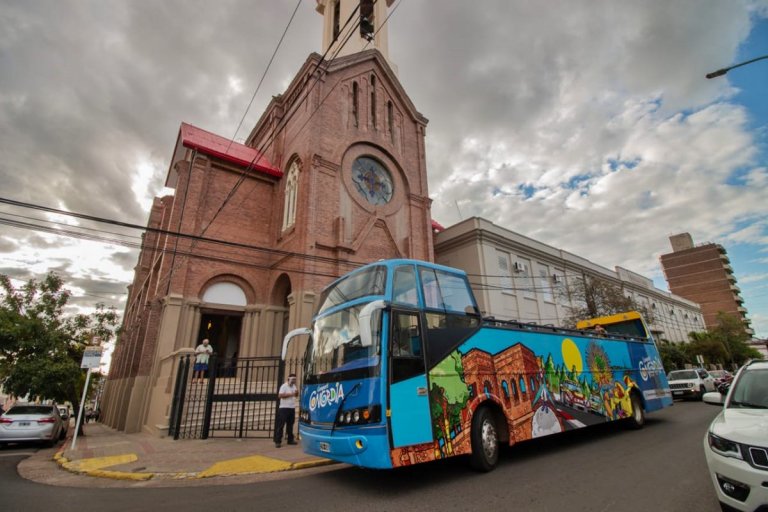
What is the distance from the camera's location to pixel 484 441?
6.20 m

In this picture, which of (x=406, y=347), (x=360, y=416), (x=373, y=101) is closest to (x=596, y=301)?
(x=373, y=101)

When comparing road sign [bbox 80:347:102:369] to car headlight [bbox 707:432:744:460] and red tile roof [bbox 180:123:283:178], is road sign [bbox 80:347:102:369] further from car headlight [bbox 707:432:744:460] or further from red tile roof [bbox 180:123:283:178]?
car headlight [bbox 707:432:744:460]

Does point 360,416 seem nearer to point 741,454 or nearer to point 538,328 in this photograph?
point 741,454

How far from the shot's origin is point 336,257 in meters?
17.1

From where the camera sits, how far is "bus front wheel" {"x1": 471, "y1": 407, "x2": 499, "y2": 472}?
596 centimetres

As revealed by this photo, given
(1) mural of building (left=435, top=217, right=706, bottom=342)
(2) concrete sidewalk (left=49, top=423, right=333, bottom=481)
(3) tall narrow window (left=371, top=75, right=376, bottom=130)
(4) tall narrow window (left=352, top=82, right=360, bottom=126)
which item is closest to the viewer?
(2) concrete sidewalk (left=49, top=423, right=333, bottom=481)

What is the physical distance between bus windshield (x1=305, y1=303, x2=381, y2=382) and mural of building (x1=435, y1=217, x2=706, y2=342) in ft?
56.6

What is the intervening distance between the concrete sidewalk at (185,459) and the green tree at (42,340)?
212 inches

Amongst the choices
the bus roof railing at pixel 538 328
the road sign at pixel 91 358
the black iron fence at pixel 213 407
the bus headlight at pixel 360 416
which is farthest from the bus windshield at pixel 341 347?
the road sign at pixel 91 358

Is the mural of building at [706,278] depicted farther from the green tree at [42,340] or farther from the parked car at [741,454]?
the green tree at [42,340]

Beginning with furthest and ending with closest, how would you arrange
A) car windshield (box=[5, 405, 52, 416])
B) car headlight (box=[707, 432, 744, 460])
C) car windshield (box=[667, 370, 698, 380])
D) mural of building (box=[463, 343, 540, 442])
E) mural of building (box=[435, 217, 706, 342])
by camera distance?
mural of building (box=[435, 217, 706, 342]) < car windshield (box=[667, 370, 698, 380]) < car windshield (box=[5, 405, 52, 416]) < mural of building (box=[463, 343, 540, 442]) < car headlight (box=[707, 432, 744, 460])

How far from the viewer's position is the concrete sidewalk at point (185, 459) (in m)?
6.82

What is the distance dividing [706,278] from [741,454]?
106m

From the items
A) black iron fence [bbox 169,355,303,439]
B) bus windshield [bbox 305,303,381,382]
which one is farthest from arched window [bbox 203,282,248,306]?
bus windshield [bbox 305,303,381,382]
